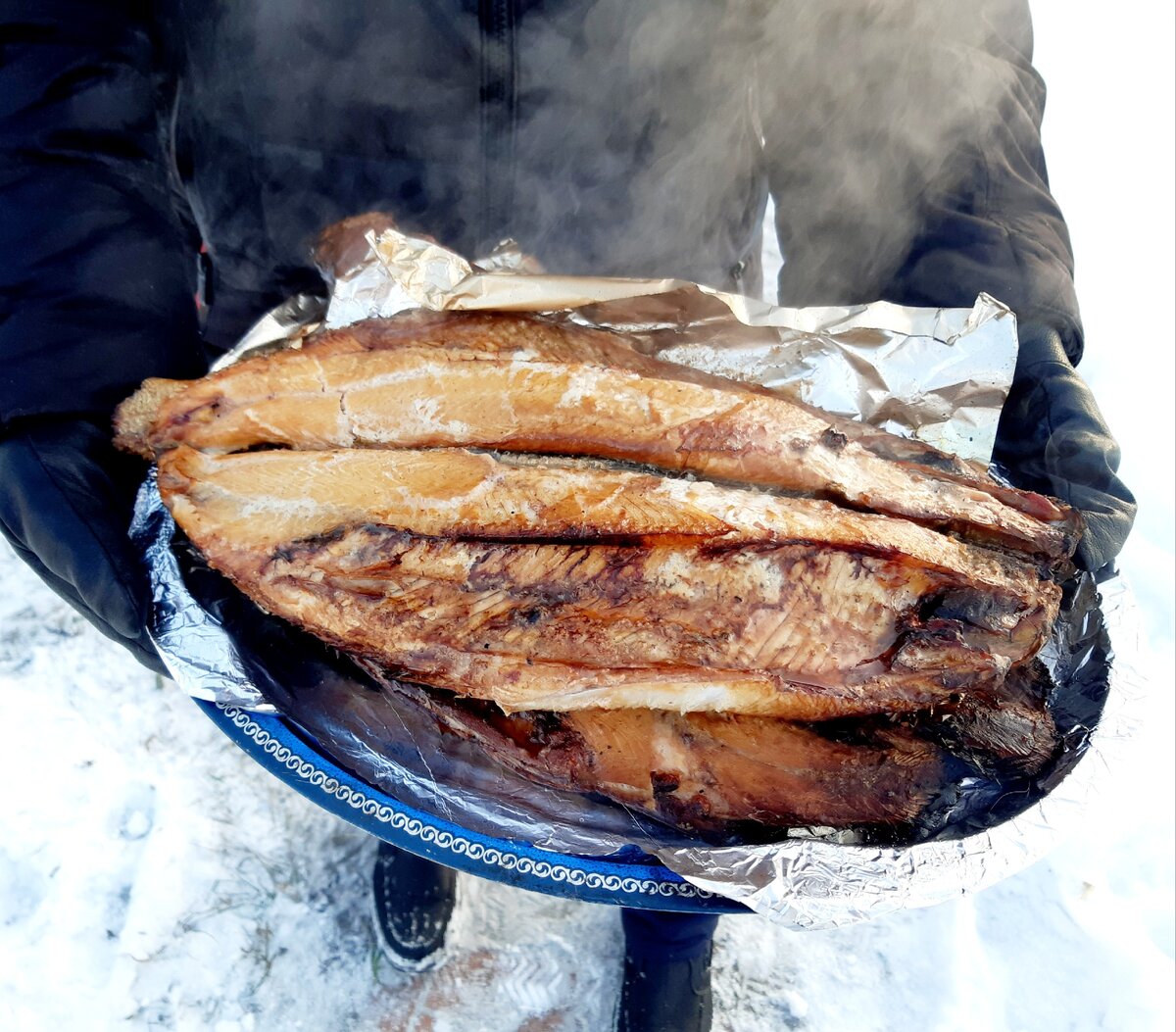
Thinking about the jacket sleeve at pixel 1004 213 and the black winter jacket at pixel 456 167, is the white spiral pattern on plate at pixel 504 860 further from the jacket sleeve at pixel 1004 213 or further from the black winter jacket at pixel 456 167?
the jacket sleeve at pixel 1004 213

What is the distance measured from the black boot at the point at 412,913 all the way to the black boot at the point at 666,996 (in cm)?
69

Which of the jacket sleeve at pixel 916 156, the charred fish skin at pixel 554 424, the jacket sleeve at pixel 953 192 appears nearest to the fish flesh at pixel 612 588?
the charred fish skin at pixel 554 424

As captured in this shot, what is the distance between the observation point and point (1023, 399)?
7.45 feet

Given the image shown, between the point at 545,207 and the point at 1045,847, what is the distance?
7.03 ft

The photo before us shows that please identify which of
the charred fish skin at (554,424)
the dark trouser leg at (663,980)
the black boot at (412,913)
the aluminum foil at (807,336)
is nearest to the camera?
the charred fish skin at (554,424)

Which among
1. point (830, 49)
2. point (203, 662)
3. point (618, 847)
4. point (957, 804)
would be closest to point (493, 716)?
point (618, 847)

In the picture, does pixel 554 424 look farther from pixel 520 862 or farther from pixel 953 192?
pixel 953 192

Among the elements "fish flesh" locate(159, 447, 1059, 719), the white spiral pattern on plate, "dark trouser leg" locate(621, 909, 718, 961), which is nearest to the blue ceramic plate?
the white spiral pattern on plate

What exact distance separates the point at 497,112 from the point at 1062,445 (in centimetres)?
180

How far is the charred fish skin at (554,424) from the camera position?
6.20ft

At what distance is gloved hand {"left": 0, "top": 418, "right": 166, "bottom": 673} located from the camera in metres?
1.79

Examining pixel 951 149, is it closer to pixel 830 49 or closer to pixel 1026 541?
pixel 830 49

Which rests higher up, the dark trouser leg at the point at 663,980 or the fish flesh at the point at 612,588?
the fish flesh at the point at 612,588

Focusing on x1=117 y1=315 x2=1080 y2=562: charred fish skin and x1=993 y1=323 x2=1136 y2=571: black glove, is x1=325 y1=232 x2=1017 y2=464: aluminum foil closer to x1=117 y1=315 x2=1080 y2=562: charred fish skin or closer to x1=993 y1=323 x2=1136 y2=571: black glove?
x1=993 y1=323 x2=1136 y2=571: black glove
